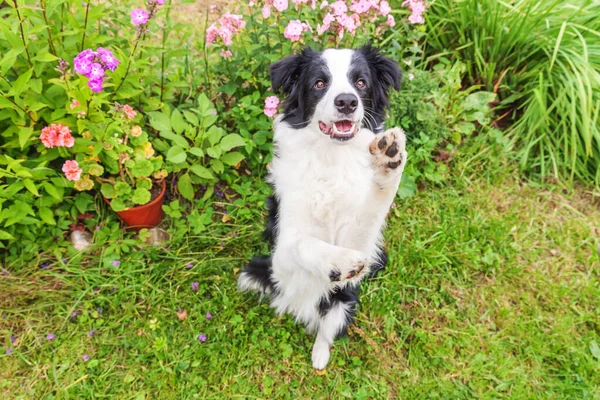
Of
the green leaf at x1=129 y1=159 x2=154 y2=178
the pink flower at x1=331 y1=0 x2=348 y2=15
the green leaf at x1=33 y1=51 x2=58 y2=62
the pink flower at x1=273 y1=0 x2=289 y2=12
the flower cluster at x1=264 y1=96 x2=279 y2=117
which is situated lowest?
the green leaf at x1=129 y1=159 x2=154 y2=178

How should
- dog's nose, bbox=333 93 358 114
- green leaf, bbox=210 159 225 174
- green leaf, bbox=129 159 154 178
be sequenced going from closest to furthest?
1. dog's nose, bbox=333 93 358 114
2. green leaf, bbox=129 159 154 178
3. green leaf, bbox=210 159 225 174

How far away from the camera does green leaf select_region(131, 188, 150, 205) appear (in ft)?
9.23

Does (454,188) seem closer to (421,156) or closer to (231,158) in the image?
(421,156)

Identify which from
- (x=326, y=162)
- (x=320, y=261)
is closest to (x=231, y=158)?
(x=326, y=162)

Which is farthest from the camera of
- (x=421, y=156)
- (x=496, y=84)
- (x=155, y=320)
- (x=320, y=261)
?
(x=496, y=84)

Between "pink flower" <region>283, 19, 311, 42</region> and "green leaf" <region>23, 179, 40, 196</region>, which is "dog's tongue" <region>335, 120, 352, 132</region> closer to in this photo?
"pink flower" <region>283, 19, 311, 42</region>

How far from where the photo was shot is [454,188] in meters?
3.68

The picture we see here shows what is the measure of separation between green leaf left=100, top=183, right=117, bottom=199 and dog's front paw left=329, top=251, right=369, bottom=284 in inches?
69.9

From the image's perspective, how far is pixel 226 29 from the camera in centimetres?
279

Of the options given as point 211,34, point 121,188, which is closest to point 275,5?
point 211,34

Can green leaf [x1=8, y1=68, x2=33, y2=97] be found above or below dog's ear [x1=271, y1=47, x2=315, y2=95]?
below

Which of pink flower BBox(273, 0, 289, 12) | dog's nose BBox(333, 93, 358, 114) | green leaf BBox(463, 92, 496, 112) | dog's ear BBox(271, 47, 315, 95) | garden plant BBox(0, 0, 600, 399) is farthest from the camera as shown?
green leaf BBox(463, 92, 496, 112)

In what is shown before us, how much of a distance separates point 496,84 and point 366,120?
2.32 metres

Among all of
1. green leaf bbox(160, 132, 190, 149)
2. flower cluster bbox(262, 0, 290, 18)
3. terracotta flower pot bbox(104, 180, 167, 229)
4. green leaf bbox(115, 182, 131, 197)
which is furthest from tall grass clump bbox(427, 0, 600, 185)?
green leaf bbox(115, 182, 131, 197)
